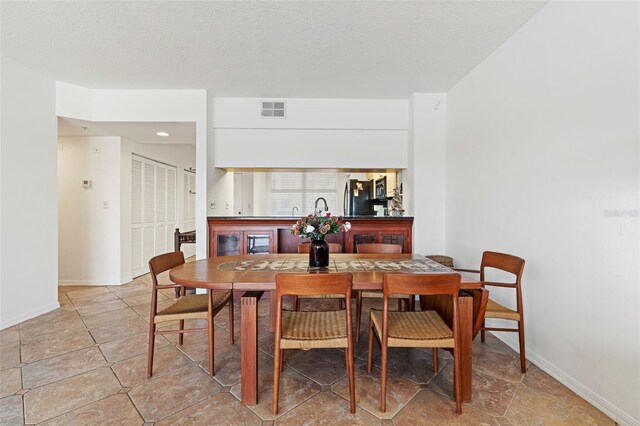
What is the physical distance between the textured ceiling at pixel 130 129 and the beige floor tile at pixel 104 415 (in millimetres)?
3000

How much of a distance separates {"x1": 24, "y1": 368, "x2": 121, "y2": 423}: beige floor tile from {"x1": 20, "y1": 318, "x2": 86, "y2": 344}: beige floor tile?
0.92 m

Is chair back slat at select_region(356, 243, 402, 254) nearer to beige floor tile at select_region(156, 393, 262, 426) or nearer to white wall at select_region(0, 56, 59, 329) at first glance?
Result: beige floor tile at select_region(156, 393, 262, 426)

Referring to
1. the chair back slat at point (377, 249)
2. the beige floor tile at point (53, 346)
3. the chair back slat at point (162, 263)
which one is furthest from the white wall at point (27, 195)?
the chair back slat at point (377, 249)

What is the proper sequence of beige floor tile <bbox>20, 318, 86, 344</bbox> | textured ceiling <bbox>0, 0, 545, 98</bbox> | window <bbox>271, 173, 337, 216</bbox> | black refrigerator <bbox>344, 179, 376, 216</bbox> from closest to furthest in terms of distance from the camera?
1. textured ceiling <bbox>0, 0, 545, 98</bbox>
2. beige floor tile <bbox>20, 318, 86, 344</bbox>
3. black refrigerator <bbox>344, 179, 376, 216</bbox>
4. window <bbox>271, 173, 337, 216</bbox>

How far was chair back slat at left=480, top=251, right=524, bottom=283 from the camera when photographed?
6.19ft

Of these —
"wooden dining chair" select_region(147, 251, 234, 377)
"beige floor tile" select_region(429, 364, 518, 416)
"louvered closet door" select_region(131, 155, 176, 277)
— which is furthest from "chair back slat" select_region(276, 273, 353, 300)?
"louvered closet door" select_region(131, 155, 176, 277)

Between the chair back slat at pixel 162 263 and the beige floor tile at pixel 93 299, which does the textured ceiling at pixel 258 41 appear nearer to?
the chair back slat at pixel 162 263

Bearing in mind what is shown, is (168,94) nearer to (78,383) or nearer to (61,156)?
(61,156)

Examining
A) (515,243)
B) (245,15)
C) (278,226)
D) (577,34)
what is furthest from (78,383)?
(577,34)

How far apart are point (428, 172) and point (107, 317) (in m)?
4.10

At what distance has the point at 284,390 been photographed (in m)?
1.71

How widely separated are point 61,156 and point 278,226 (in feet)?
11.6

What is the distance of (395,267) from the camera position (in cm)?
197

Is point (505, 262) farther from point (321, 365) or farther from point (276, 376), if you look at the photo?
point (276, 376)
